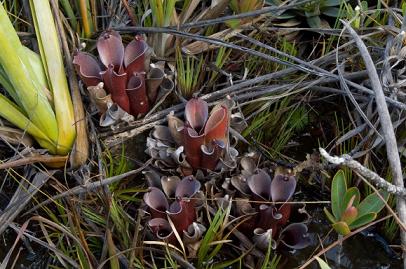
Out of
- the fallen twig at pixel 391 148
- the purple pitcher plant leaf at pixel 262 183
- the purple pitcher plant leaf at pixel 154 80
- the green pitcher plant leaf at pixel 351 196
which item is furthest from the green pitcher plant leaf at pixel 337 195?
the purple pitcher plant leaf at pixel 154 80

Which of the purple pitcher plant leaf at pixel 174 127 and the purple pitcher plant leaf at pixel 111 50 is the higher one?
the purple pitcher plant leaf at pixel 111 50

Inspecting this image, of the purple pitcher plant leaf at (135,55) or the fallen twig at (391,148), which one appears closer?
the fallen twig at (391,148)

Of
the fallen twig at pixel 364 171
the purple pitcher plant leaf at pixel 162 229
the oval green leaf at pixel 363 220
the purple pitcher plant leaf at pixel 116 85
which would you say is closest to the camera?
the fallen twig at pixel 364 171

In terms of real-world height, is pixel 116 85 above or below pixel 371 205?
above

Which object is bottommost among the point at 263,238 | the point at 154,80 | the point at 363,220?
the point at 263,238

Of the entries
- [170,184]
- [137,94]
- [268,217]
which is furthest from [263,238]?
[137,94]

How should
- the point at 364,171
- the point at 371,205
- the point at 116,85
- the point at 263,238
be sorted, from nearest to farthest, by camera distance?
the point at 364,171, the point at 371,205, the point at 263,238, the point at 116,85

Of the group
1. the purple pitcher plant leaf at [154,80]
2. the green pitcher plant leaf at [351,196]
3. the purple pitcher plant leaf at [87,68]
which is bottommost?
the green pitcher plant leaf at [351,196]

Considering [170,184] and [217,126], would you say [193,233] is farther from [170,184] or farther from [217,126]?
[217,126]

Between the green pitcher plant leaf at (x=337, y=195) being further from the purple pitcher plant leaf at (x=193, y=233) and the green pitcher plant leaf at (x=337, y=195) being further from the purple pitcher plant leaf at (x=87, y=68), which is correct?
the purple pitcher plant leaf at (x=87, y=68)

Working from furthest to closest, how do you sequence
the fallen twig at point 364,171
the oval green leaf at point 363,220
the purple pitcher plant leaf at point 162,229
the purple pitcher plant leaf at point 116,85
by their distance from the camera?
1. the purple pitcher plant leaf at point 116,85
2. the purple pitcher plant leaf at point 162,229
3. the oval green leaf at point 363,220
4. the fallen twig at point 364,171

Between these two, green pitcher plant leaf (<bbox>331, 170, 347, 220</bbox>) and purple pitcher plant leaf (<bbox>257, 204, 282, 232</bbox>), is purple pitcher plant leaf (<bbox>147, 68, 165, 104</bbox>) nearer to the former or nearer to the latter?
purple pitcher plant leaf (<bbox>257, 204, 282, 232</bbox>)
